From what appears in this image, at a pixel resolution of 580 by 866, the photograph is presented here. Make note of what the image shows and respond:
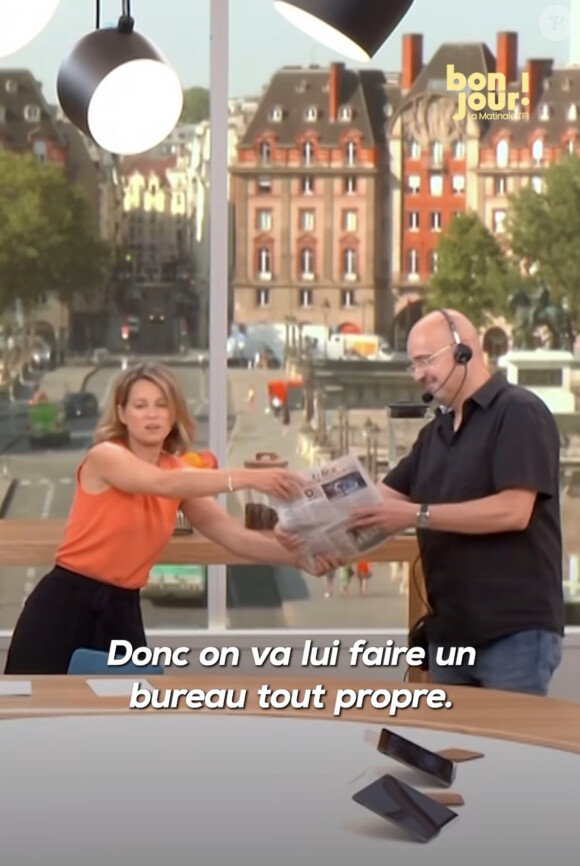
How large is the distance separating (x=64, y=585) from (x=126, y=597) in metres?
0.13

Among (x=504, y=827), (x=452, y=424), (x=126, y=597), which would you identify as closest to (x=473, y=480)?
(x=452, y=424)

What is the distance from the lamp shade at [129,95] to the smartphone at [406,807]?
1591 mm

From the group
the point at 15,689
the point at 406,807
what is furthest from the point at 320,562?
the point at 406,807

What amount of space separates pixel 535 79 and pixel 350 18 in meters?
2.97

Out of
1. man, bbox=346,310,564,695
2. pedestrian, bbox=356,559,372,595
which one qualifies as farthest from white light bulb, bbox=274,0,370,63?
pedestrian, bbox=356,559,372,595

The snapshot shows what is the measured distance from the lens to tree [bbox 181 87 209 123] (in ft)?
17.4

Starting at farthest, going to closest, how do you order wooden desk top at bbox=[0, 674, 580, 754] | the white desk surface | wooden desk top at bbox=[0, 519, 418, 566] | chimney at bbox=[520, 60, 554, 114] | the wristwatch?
chimney at bbox=[520, 60, 554, 114]
wooden desk top at bbox=[0, 519, 418, 566]
the wristwatch
wooden desk top at bbox=[0, 674, 580, 754]
the white desk surface

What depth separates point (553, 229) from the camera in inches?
219

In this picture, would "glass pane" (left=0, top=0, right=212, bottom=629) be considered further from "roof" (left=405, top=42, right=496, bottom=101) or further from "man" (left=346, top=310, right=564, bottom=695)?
"man" (left=346, top=310, right=564, bottom=695)

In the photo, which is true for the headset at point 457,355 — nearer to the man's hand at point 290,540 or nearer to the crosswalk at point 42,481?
the man's hand at point 290,540

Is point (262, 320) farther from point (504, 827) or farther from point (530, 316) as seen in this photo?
point (504, 827)

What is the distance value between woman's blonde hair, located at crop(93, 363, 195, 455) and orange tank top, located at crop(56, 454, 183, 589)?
156mm

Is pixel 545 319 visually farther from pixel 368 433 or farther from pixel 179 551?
pixel 179 551

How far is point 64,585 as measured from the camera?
11.4ft
